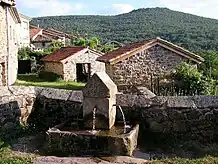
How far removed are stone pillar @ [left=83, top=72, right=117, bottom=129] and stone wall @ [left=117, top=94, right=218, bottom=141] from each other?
567mm

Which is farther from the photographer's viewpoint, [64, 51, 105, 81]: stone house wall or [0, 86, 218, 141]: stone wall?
[64, 51, 105, 81]: stone house wall

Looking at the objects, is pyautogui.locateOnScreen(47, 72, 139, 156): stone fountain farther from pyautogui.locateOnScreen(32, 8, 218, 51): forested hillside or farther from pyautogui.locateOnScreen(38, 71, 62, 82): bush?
pyautogui.locateOnScreen(32, 8, 218, 51): forested hillside

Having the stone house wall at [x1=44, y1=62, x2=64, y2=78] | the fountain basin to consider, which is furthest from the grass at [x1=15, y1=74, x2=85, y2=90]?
the fountain basin

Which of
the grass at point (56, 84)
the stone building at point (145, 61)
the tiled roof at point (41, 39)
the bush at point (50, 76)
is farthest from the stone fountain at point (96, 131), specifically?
the tiled roof at point (41, 39)

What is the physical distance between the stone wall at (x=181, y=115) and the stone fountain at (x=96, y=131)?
→ 0.44 m

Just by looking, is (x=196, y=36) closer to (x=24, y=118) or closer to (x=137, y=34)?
(x=137, y=34)

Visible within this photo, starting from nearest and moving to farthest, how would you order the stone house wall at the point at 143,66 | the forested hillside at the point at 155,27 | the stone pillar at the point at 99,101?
the stone pillar at the point at 99,101 → the stone house wall at the point at 143,66 → the forested hillside at the point at 155,27

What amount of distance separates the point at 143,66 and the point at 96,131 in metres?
13.6

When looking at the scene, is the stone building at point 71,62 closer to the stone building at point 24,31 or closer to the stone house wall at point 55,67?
the stone house wall at point 55,67

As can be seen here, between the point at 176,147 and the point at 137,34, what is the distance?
60444 mm

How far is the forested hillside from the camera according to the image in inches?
1983

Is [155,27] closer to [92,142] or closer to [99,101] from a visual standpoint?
[99,101]

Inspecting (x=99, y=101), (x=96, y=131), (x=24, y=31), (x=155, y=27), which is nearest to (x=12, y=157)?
(x=96, y=131)

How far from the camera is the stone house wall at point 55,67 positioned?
1066 inches
